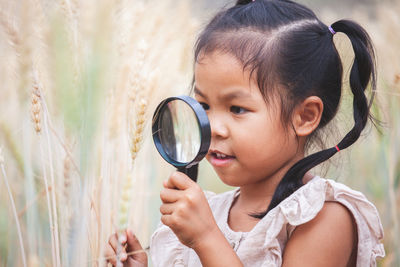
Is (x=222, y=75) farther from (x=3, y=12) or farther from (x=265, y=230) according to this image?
(x=3, y=12)

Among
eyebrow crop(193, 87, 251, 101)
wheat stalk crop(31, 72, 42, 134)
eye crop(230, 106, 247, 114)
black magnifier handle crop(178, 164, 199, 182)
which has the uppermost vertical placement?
wheat stalk crop(31, 72, 42, 134)

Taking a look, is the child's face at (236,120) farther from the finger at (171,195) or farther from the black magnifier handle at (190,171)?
the finger at (171,195)

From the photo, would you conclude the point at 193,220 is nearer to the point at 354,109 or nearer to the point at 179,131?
the point at 179,131

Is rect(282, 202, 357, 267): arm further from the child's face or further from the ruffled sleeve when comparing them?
the child's face

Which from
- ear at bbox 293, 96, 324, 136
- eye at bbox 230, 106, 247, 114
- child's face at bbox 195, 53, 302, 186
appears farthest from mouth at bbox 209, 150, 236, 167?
ear at bbox 293, 96, 324, 136

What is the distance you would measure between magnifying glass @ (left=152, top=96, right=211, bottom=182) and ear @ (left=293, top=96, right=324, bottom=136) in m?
0.39

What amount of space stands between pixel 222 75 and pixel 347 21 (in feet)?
1.68

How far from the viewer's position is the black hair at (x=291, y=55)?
1562 millimetres

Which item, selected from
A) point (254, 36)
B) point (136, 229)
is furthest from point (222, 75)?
point (136, 229)

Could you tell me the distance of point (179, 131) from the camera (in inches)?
55.6

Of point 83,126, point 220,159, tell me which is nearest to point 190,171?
point 220,159

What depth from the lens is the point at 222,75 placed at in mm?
1510

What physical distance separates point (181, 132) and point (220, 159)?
184 millimetres

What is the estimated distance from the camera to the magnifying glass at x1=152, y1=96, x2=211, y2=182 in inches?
50.3
